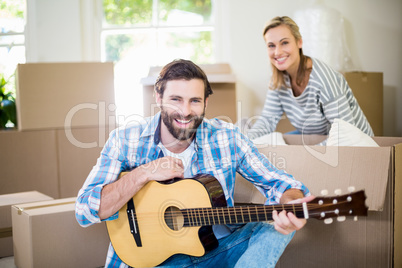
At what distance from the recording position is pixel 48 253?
64.4 inches

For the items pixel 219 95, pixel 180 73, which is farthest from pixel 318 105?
pixel 180 73

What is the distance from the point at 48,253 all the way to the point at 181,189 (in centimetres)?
69

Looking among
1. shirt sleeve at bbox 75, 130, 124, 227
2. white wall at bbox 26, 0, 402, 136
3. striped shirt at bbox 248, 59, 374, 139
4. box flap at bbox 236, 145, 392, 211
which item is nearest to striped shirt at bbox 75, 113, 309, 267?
shirt sleeve at bbox 75, 130, 124, 227

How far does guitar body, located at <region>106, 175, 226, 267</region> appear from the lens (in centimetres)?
126

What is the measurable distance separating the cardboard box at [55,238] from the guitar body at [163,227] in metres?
0.38

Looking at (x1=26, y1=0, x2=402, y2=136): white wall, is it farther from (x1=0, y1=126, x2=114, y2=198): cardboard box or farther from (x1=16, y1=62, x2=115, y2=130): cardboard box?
(x1=0, y1=126, x2=114, y2=198): cardboard box

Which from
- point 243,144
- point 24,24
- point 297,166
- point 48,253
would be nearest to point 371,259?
point 297,166

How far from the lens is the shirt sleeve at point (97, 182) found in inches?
51.1

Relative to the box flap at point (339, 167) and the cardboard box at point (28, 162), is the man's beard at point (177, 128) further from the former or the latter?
the cardboard box at point (28, 162)

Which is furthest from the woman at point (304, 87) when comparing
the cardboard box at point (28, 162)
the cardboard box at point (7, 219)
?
the cardboard box at point (28, 162)

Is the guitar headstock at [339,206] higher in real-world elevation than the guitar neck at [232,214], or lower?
higher

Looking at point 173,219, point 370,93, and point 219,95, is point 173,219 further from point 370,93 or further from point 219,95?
point 370,93

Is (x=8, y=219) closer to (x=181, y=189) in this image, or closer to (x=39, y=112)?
(x=39, y=112)

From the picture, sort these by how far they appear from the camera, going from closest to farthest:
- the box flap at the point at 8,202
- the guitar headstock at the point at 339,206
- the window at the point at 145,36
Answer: the guitar headstock at the point at 339,206 → the box flap at the point at 8,202 → the window at the point at 145,36
